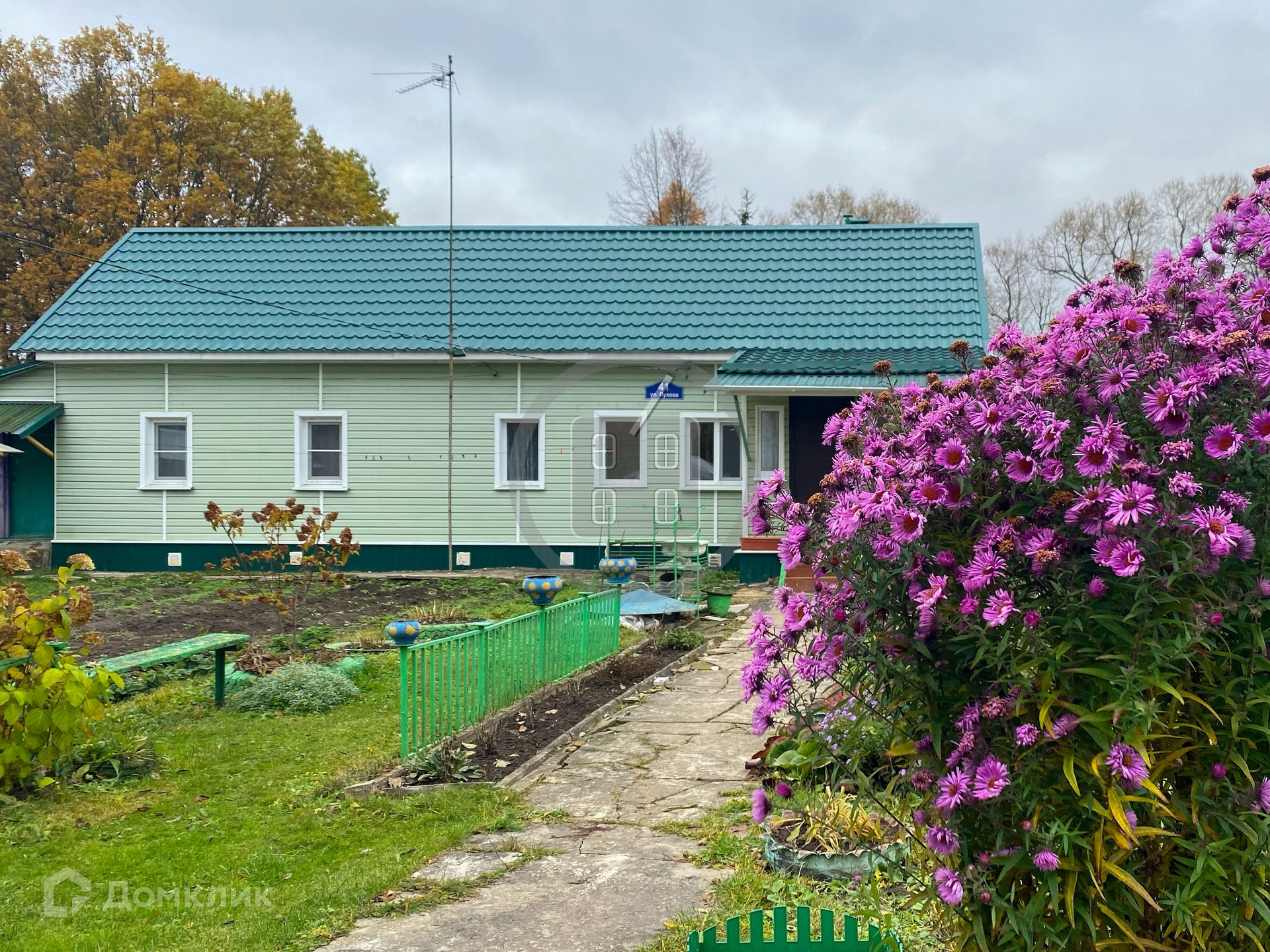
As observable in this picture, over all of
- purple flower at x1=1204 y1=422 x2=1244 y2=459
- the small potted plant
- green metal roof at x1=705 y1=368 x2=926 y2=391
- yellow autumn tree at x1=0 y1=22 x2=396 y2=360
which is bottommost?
the small potted plant

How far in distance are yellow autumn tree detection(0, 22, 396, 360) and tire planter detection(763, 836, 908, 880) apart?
34988 millimetres

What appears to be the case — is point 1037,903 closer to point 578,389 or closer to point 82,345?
point 578,389

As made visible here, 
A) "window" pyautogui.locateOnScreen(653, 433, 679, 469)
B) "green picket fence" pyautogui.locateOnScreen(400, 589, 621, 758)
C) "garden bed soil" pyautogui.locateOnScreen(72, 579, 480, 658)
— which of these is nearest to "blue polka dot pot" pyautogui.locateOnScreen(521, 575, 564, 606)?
"green picket fence" pyautogui.locateOnScreen(400, 589, 621, 758)

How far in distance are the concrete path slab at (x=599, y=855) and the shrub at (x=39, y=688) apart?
241cm

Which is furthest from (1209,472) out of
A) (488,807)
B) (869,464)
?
(488,807)

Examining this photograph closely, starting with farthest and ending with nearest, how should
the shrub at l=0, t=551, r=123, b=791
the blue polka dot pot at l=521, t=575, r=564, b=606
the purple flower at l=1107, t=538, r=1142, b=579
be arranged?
the blue polka dot pot at l=521, t=575, r=564, b=606 → the shrub at l=0, t=551, r=123, b=791 → the purple flower at l=1107, t=538, r=1142, b=579

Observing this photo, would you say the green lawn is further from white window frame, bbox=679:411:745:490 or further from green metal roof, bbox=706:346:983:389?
white window frame, bbox=679:411:745:490

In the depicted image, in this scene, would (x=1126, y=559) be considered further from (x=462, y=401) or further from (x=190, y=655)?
(x=462, y=401)

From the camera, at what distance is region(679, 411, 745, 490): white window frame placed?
61.2 ft

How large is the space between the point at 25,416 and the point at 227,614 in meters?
8.09

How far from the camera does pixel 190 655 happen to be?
8.95m

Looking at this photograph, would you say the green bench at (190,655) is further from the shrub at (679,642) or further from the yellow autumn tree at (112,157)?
the yellow autumn tree at (112,157)

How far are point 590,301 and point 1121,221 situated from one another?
2591 cm

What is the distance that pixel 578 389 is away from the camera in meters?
19.2
